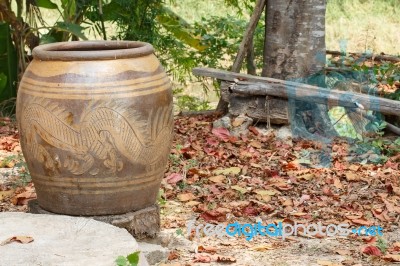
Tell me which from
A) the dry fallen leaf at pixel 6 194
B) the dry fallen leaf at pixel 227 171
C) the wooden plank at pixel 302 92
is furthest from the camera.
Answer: the wooden plank at pixel 302 92

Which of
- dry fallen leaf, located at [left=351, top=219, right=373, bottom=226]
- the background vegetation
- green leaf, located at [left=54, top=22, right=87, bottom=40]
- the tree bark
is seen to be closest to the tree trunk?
the tree bark

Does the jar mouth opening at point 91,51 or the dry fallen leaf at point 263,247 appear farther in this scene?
the dry fallen leaf at point 263,247

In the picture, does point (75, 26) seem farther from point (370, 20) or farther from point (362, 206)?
point (370, 20)

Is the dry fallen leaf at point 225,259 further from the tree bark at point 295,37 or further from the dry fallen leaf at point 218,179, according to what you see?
the tree bark at point 295,37

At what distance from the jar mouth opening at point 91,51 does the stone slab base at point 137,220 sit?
0.79 metres

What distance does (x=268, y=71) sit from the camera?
697 centimetres

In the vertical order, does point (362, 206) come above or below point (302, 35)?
below

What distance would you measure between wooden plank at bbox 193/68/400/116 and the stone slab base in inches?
89.0

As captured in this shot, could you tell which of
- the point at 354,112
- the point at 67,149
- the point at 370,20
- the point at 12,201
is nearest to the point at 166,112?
the point at 67,149

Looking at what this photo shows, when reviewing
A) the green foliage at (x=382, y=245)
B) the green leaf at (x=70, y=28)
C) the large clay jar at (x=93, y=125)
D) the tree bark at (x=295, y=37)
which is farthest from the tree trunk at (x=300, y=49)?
the large clay jar at (x=93, y=125)

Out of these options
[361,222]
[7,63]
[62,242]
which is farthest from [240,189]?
[7,63]

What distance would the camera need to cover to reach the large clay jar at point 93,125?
13.2 feet

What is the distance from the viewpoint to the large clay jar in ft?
13.2

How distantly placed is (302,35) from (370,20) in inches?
211
